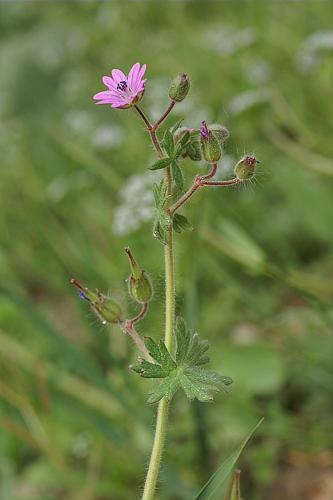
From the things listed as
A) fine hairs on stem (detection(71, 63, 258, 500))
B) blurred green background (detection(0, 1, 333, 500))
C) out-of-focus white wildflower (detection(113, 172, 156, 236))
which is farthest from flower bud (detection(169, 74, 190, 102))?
out-of-focus white wildflower (detection(113, 172, 156, 236))

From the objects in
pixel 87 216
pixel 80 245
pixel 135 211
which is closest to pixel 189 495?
pixel 135 211

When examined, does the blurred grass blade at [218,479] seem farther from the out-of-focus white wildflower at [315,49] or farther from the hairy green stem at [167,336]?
the out-of-focus white wildflower at [315,49]

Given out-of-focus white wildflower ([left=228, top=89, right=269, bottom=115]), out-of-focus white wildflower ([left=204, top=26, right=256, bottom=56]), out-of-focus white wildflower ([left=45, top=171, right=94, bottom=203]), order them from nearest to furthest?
out-of-focus white wildflower ([left=228, top=89, right=269, bottom=115])
out-of-focus white wildflower ([left=45, top=171, right=94, bottom=203])
out-of-focus white wildflower ([left=204, top=26, right=256, bottom=56])

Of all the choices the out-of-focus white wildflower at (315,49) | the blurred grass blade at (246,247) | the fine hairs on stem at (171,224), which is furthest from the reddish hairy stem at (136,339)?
the out-of-focus white wildflower at (315,49)

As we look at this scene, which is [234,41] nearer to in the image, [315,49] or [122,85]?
[315,49]

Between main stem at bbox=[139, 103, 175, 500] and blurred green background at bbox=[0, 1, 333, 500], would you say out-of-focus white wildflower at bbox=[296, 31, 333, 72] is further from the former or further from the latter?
main stem at bbox=[139, 103, 175, 500]
